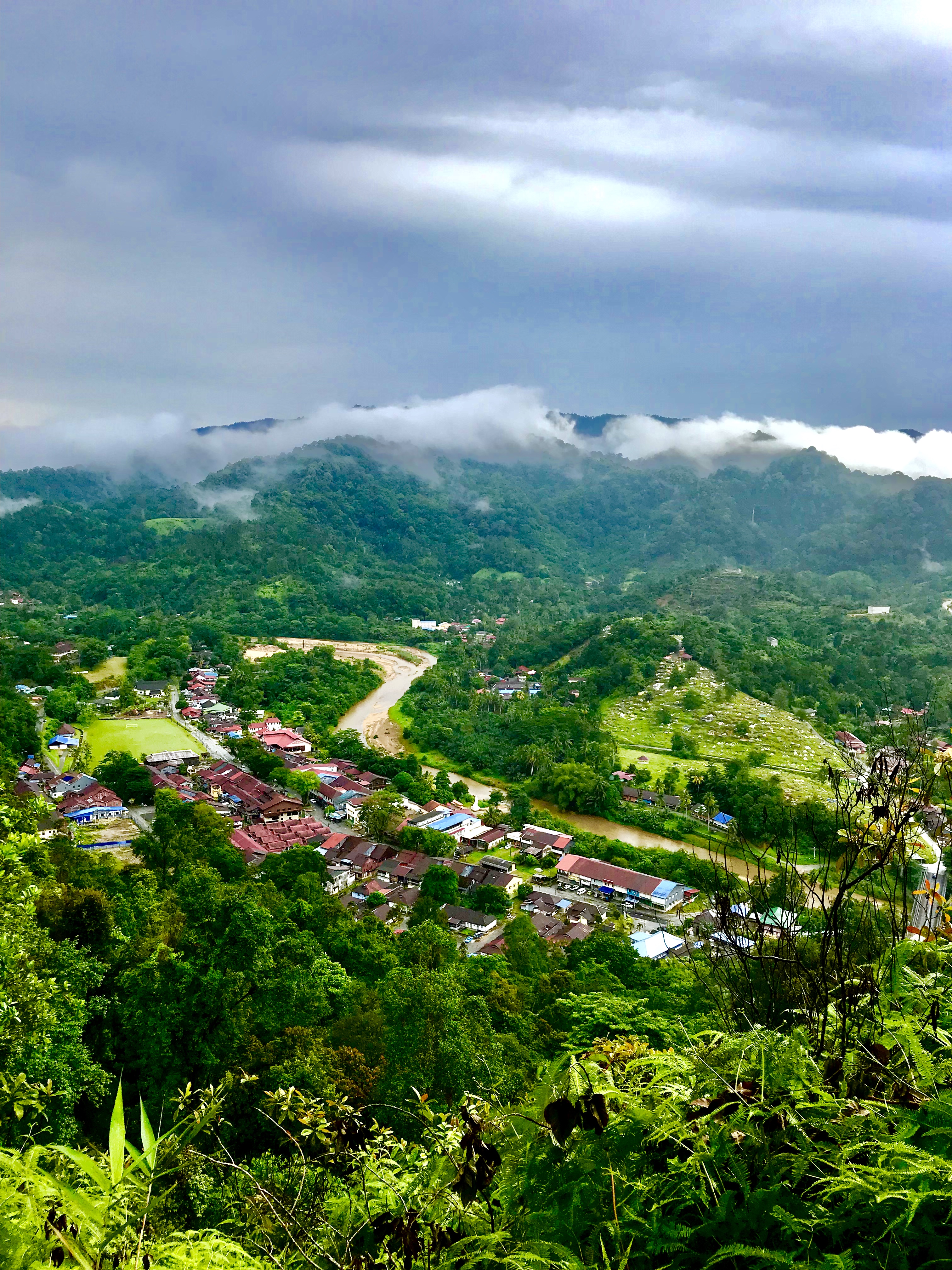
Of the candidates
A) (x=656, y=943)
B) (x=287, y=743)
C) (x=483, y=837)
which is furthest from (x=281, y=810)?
(x=656, y=943)

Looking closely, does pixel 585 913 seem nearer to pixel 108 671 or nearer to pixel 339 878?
pixel 339 878

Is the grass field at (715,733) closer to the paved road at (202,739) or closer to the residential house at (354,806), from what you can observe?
the residential house at (354,806)

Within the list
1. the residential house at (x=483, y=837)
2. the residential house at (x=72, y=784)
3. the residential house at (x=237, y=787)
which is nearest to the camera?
the residential house at (x=72, y=784)

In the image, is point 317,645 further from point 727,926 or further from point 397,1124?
point 727,926

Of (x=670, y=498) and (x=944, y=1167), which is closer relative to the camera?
(x=944, y=1167)

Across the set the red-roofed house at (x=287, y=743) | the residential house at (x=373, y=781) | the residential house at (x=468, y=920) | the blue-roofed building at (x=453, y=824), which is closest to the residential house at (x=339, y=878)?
the residential house at (x=468, y=920)

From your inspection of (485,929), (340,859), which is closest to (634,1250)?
(485,929)

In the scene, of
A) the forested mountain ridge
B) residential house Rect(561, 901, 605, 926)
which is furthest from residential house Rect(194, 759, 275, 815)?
the forested mountain ridge
